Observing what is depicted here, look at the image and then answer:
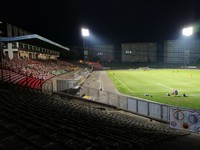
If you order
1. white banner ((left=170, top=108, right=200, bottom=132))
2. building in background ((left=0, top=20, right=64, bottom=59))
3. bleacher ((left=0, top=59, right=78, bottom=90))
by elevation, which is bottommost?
white banner ((left=170, top=108, right=200, bottom=132))

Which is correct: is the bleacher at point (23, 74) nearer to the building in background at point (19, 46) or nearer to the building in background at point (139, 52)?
the building in background at point (19, 46)

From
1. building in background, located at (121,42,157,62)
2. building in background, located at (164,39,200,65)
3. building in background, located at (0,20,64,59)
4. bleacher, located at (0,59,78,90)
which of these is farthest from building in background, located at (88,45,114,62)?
bleacher, located at (0,59,78,90)

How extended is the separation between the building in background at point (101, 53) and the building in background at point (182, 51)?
132 ft

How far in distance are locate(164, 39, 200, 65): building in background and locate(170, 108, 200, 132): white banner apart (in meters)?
106

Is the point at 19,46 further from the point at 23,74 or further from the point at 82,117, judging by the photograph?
the point at 82,117

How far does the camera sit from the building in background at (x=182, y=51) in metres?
112

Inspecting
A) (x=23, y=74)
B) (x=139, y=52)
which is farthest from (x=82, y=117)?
(x=139, y=52)

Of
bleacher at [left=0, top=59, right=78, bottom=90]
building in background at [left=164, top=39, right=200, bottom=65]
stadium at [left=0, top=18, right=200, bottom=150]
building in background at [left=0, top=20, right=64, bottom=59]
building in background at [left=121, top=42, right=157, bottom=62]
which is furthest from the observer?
building in background at [left=121, top=42, right=157, bottom=62]

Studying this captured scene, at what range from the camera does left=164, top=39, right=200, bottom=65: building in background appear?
112188mm

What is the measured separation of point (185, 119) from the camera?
439 inches

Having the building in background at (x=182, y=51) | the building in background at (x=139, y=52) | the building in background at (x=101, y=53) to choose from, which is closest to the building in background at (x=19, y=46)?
the building in background at (x=101, y=53)

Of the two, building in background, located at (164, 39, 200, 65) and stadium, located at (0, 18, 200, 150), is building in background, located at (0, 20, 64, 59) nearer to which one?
stadium, located at (0, 18, 200, 150)

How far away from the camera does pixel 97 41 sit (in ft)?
452

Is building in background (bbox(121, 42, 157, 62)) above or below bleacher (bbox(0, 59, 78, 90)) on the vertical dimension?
above
